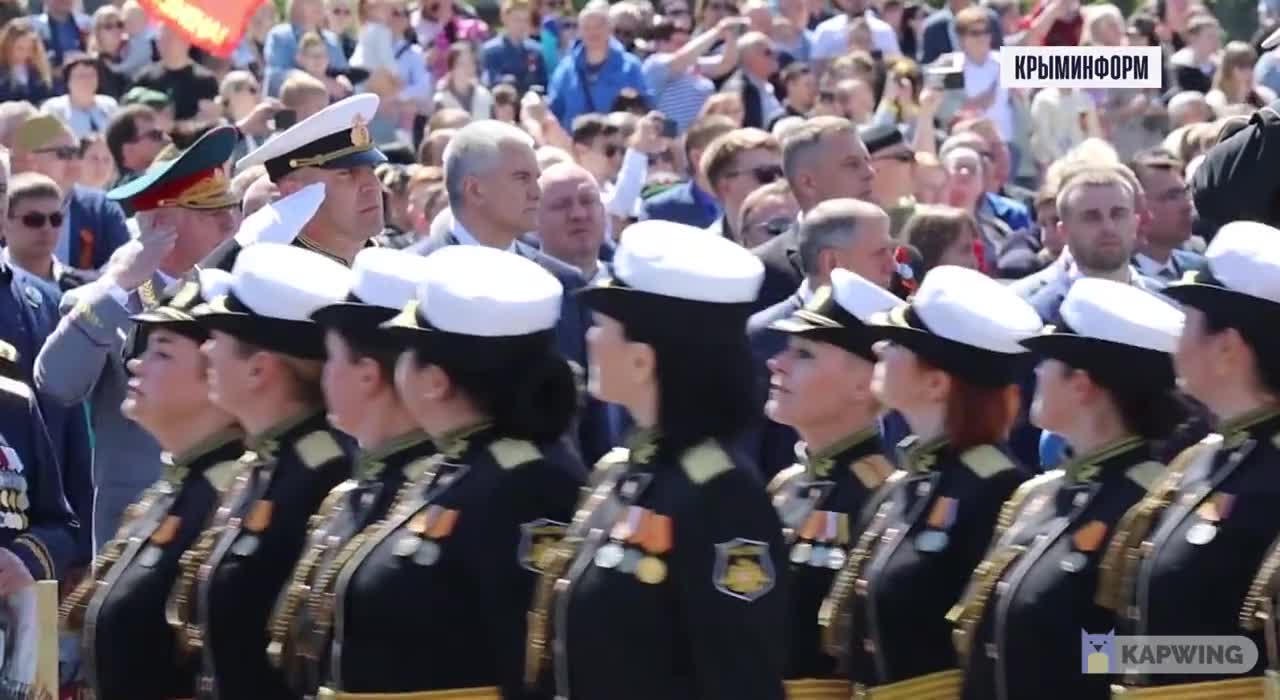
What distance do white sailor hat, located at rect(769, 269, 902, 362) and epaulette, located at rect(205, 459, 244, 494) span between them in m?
1.33

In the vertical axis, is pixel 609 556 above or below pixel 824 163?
below

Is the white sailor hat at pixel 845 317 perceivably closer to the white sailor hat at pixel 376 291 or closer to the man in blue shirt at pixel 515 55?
the white sailor hat at pixel 376 291

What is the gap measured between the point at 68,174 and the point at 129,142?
0.87 meters

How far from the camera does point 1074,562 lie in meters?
5.78

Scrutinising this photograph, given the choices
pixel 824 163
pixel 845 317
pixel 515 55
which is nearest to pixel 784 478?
pixel 845 317

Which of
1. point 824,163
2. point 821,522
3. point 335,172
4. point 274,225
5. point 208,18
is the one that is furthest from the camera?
point 208,18

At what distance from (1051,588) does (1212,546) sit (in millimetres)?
467

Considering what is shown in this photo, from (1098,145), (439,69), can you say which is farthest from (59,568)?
(439,69)

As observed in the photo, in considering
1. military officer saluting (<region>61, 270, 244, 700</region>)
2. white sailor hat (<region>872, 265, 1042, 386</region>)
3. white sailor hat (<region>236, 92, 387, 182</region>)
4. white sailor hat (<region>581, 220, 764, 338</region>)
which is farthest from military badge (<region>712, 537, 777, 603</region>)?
white sailor hat (<region>236, 92, 387, 182</region>)

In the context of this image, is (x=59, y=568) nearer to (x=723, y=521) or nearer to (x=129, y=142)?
(x=723, y=521)

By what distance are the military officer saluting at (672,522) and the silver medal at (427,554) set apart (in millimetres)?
230

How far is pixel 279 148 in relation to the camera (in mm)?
8156

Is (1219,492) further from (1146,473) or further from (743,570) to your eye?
(743,570)

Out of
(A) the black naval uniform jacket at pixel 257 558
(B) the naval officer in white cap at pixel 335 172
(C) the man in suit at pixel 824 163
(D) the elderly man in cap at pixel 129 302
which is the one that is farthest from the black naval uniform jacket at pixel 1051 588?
(C) the man in suit at pixel 824 163
